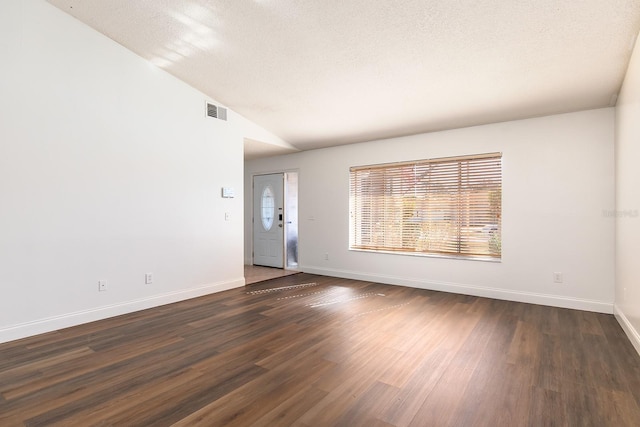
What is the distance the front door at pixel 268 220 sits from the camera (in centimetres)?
684

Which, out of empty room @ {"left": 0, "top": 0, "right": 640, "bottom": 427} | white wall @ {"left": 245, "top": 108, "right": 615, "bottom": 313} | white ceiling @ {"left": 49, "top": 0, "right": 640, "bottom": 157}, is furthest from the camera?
white wall @ {"left": 245, "top": 108, "right": 615, "bottom": 313}

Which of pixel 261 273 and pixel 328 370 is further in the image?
pixel 261 273

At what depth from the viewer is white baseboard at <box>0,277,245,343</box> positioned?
3.07 metres

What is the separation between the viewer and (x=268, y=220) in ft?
23.1

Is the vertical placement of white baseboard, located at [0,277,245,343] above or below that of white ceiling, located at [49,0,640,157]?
below

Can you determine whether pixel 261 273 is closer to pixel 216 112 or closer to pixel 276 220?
pixel 276 220

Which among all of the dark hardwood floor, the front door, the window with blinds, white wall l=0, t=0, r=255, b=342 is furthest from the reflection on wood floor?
the dark hardwood floor

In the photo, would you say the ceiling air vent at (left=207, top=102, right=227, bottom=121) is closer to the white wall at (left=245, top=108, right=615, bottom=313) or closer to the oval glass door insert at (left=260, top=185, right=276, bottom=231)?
the oval glass door insert at (left=260, top=185, right=276, bottom=231)

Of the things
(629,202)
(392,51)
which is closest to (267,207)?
(392,51)

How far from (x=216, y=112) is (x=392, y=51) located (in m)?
2.76

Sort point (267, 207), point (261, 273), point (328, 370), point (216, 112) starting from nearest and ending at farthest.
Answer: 1. point (328, 370)
2. point (216, 112)
3. point (261, 273)
4. point (267, 207)

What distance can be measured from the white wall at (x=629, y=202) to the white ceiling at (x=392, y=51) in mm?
311

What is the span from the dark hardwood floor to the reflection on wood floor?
1.83m

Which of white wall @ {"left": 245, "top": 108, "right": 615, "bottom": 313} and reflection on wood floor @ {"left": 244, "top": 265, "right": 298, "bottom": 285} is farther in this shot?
reflection on wood floor @ {"left": 244, "top": 265, "right": 298, "bottom": 285}
